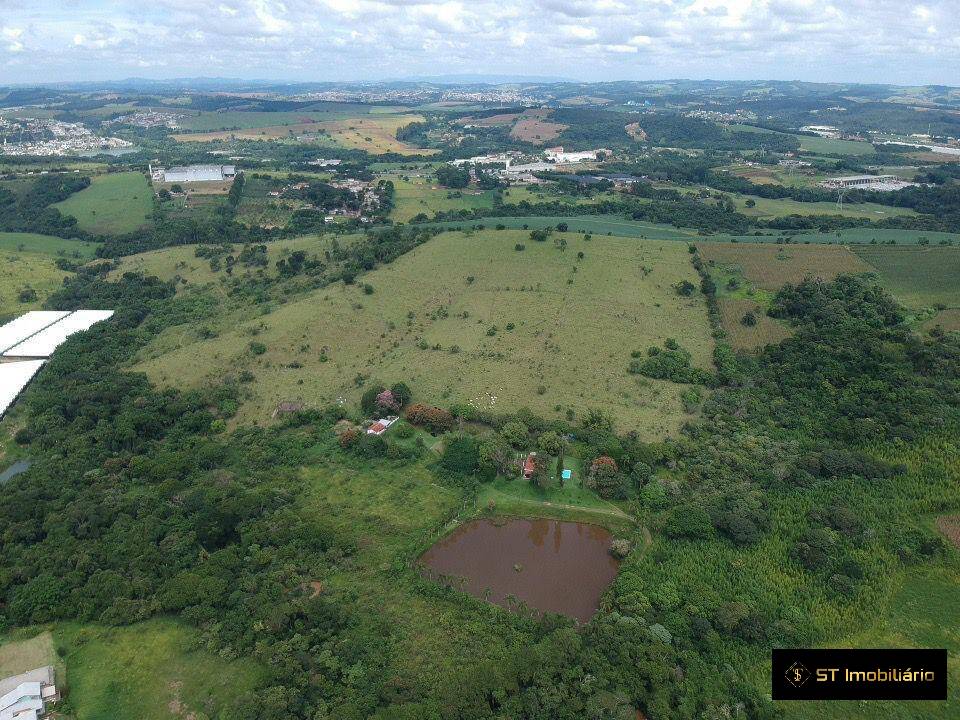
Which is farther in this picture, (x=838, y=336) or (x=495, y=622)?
(x=838, y=336)

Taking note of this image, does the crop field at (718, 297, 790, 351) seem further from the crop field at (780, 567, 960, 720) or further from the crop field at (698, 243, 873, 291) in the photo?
the crop field at (780, 567, 960, 720)

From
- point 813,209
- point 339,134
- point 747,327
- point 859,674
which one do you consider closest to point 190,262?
point 747,327

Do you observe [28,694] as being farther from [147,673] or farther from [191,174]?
[191,174]

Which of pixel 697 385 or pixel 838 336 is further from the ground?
pixel 838 336

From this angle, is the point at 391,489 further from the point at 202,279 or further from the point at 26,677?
the point at 202,279

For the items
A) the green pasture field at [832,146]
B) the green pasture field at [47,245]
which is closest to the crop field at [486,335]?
the green pasture field at [47,245]

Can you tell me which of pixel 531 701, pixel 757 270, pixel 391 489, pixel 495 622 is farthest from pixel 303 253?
pixel 531 701
